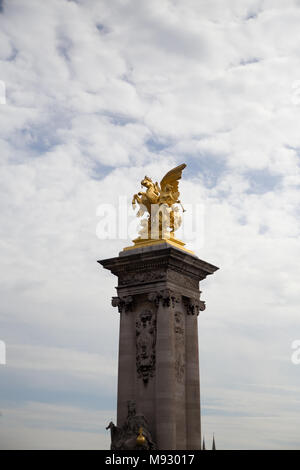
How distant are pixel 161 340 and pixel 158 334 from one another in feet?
1.00

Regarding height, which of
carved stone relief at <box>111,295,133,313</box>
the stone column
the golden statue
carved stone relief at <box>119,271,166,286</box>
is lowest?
the stone column

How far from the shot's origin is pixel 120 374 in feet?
88.1

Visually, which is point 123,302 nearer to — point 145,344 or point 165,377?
point 145,344

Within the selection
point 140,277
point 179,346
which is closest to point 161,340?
point 179,346

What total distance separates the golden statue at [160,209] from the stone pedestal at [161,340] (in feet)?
3.41

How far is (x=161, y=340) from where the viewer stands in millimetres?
26031

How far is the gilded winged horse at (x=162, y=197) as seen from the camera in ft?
94.9

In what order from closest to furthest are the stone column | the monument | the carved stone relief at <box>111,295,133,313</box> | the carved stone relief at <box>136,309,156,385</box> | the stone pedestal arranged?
1. the stone column
2. the monument
3. the stone pedestal
4. the carved stone relief at <box>136,309,156,385</box>
5. the carved stone relief at <box>111,295,133,313</box>

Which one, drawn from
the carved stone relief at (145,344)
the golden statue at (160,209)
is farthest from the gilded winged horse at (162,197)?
the carved stone relief at (145,344)

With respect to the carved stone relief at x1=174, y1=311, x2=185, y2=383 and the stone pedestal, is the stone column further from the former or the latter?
the carved stone relief at x1=174, y1=311, x2=185, y2=383

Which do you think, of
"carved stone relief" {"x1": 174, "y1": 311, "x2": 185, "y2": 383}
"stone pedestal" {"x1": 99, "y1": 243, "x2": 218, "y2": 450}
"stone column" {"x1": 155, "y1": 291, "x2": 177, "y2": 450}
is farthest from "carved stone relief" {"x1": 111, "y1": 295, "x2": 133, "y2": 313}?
"carved stone relief" {"x1": 174, "y1": 311, "x2": 185, "y2": 383}

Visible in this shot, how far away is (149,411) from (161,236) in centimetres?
762

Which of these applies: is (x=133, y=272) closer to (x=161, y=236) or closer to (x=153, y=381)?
(x=161, y=236)

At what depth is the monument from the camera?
25.1 meters
